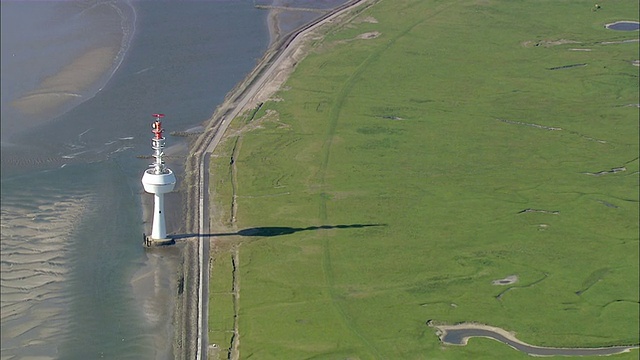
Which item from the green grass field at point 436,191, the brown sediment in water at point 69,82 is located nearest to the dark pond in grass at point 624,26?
the green grass field at point 436,191

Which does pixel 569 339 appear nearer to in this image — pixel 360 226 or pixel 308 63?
pixel 360 226

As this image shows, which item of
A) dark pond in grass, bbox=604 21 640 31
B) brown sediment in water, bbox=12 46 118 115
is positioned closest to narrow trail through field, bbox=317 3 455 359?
dark pond in grass, bbox=604 21 640 31

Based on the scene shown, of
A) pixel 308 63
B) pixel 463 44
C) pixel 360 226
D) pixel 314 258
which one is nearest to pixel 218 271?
pixel 314 258

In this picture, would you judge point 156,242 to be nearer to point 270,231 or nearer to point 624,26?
point 270,231

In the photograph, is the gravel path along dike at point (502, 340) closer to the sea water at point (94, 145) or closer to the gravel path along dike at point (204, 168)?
the gravel path along dike at point (204, 168)

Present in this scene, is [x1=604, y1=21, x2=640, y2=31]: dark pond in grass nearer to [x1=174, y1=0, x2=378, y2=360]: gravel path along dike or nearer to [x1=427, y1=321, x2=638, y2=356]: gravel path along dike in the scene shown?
[x1=174, y1=0, x2=378, y2=360]: gravel path along dike

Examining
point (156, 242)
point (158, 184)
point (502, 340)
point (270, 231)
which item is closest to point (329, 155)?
point (270, 231)
